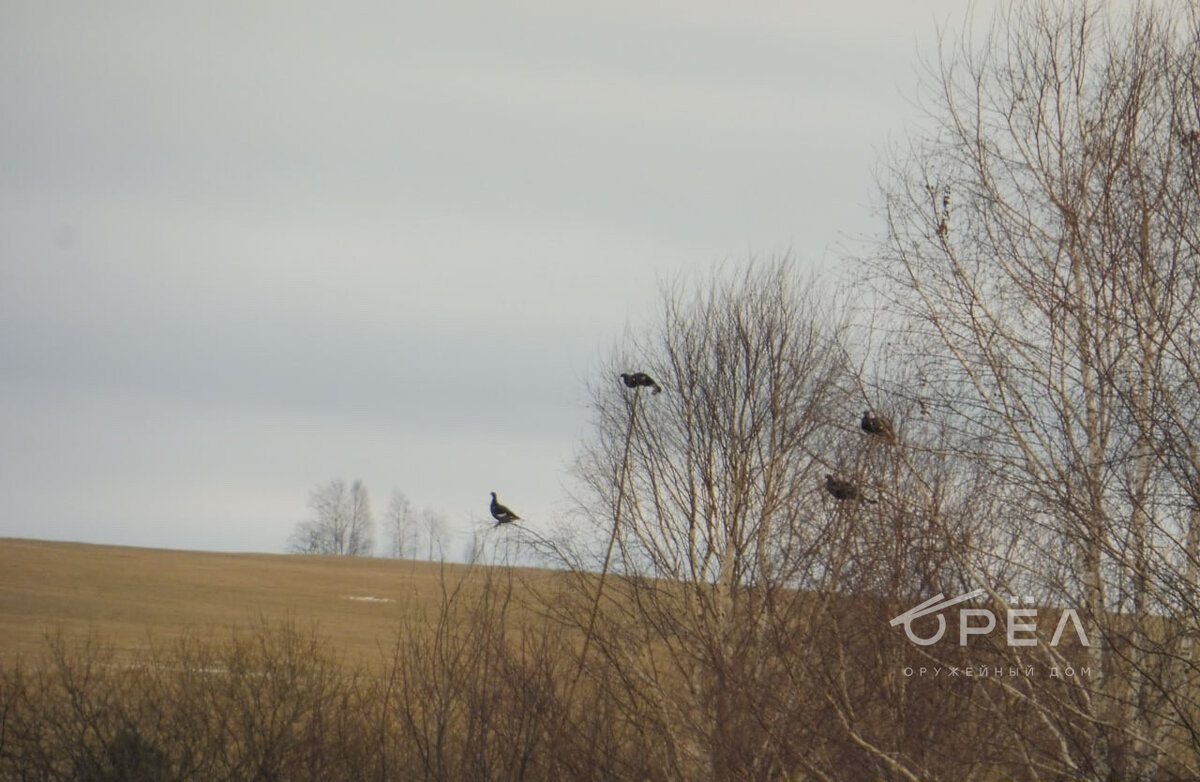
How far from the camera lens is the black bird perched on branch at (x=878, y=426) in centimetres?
830

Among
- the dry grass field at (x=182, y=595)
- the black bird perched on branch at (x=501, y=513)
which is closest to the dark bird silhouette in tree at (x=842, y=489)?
the black bird perched on branch at (x=501, y=513)

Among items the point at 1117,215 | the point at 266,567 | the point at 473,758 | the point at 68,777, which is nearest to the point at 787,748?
the point at 1117,215

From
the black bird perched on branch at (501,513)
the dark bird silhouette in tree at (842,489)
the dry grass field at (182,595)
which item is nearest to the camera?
the dark bird silhouette in tree at (842,489)

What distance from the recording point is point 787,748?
26.0ft

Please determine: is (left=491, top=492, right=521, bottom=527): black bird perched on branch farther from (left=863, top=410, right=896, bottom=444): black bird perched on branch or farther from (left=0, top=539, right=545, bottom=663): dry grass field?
(left=0, top=539, right=545, bottom=663): dry grass field

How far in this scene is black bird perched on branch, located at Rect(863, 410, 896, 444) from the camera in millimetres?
8297

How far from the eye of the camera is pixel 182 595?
5525 centimetres

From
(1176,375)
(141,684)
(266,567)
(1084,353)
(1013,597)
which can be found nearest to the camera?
(1176,375)

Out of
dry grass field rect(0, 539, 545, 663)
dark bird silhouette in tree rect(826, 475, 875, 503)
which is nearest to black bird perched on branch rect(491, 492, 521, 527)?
dark bird silhouette in tree rect(826, 475, 875, 503)

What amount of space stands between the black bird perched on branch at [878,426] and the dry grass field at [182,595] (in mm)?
28272

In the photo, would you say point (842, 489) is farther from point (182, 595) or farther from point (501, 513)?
point (182, 595)

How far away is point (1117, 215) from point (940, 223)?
171 cm

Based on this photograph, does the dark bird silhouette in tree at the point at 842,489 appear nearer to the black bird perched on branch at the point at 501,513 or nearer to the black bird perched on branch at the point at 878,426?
the black bird perched on branch at the point at 878,426

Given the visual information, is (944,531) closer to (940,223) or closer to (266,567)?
(940,223)
